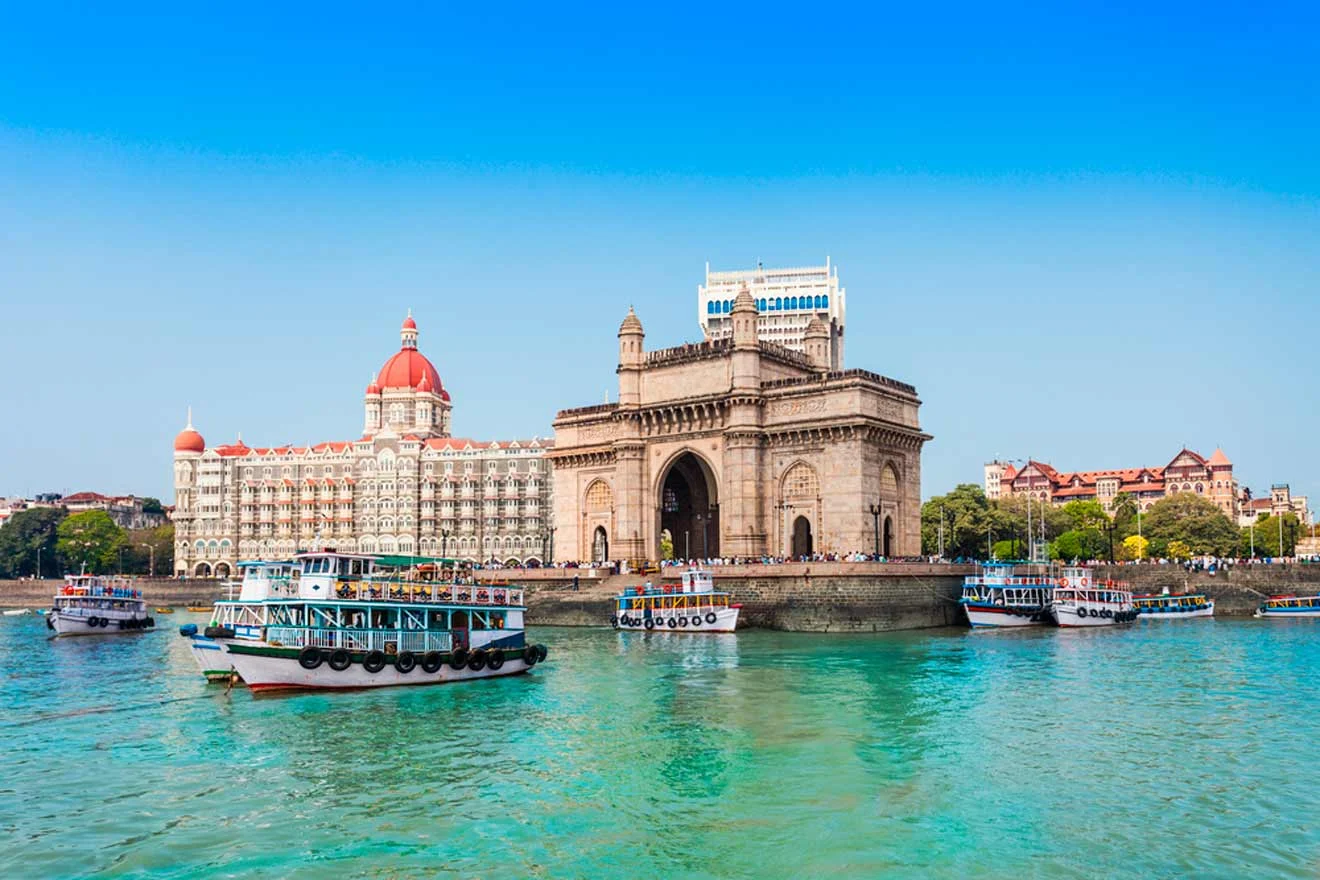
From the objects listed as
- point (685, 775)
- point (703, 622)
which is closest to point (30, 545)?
point (703, 622)

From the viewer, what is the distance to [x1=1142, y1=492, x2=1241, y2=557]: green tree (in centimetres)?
10481

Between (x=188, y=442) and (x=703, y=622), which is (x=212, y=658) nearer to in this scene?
(x=703, y=622)

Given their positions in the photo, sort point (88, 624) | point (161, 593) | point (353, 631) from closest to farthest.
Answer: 1. point (353, 631)
2. point (88, 624)
3. point (161, 593)

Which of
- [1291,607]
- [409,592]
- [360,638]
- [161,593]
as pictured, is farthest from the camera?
[161,593]

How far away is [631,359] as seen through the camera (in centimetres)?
7119

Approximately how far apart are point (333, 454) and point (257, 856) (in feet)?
373

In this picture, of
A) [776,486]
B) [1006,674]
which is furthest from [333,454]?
[1006,674]

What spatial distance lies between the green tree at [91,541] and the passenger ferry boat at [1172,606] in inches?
4106

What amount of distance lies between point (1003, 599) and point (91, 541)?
4046 inches

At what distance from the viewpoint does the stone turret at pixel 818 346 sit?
72938 mm

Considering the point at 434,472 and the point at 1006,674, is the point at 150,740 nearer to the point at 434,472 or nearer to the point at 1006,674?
the point at 1006,674

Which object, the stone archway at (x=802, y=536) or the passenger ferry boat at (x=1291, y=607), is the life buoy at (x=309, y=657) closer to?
the stone archway at (x=802, y=536)

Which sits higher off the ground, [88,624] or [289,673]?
[289,673]

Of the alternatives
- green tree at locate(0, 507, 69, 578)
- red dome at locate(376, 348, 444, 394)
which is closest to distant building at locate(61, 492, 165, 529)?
green tree at locate(0, 507, 69, 578)
